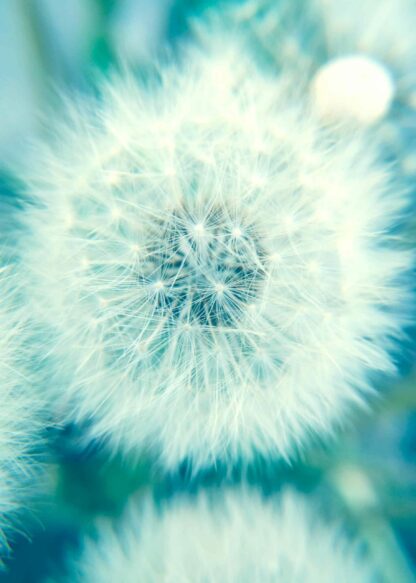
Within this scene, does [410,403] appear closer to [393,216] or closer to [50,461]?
[393,216]

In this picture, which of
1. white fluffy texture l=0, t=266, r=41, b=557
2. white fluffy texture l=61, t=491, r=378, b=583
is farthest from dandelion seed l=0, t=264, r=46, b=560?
white fluffy texture l=61, t=491, r=378, b=583

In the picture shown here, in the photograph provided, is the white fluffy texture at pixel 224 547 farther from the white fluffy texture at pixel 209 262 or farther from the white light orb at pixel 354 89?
the white light orb at pixel 354 89

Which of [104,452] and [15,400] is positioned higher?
[15,400]

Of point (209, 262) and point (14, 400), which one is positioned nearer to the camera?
point (209, 262)

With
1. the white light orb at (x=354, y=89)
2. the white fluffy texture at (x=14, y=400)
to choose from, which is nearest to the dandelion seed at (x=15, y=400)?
the white fluffy texture at (x=14, y=400)

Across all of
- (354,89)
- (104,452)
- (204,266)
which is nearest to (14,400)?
Answer: (104,452)

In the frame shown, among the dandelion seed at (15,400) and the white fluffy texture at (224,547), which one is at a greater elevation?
the dandelion seed at (15,400)

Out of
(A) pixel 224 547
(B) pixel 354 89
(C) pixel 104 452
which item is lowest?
(A) pixel 224 547

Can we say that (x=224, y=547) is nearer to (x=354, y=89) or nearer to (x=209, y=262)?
(x=209, y=262)
